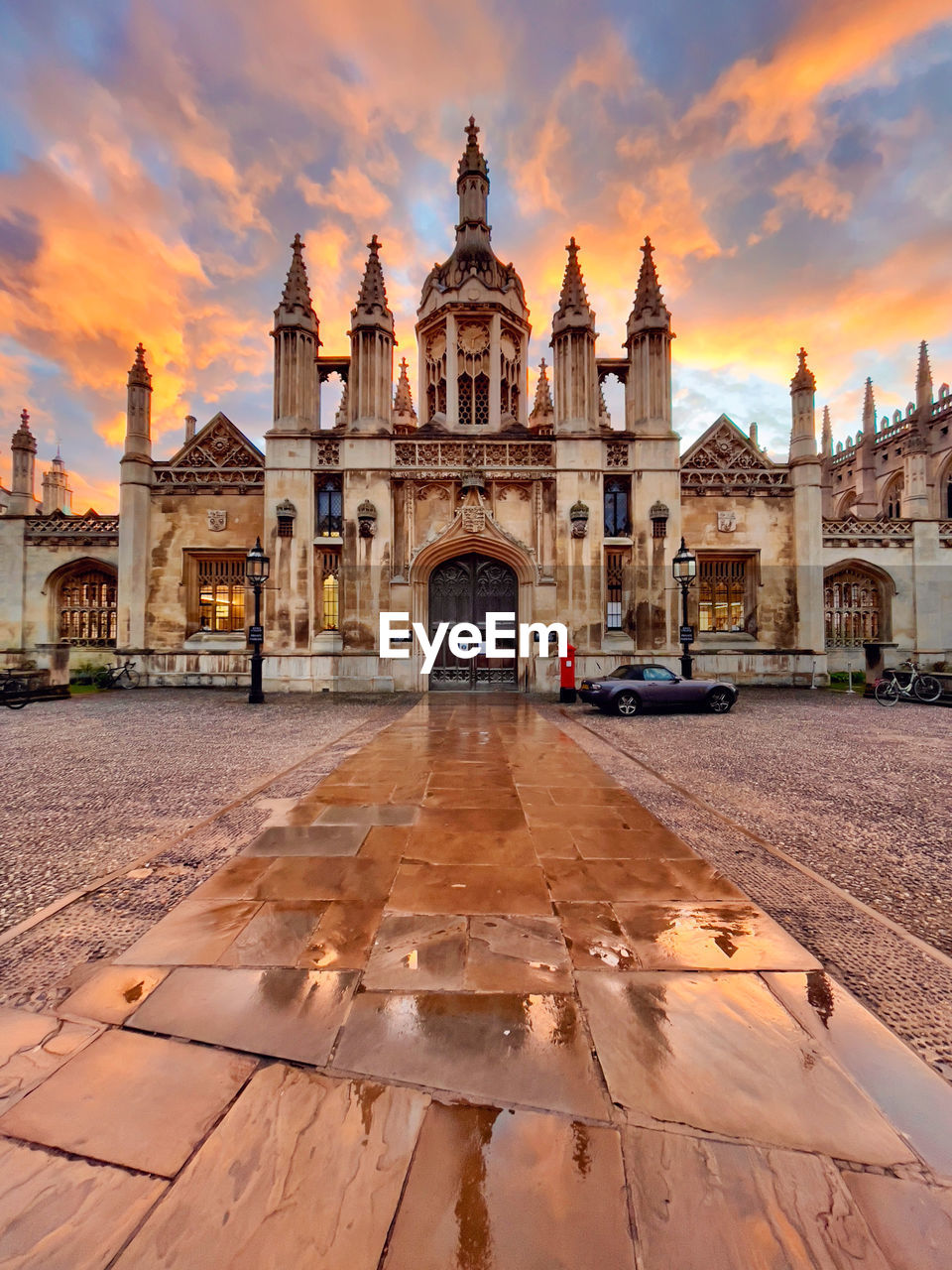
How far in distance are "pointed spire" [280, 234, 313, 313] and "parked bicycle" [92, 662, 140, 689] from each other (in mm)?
12634

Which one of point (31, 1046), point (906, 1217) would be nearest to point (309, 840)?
point (31, 1046)

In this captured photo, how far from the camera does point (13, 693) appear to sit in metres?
12.3

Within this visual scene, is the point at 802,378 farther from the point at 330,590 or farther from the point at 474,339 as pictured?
the point at 330,590

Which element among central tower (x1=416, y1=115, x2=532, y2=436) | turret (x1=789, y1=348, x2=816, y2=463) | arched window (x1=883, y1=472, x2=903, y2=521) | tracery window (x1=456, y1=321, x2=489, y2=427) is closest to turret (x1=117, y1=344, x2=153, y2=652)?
central tower (x1=416, y1=115, x2=532, y2=436)

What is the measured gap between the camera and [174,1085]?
1701 millimetres

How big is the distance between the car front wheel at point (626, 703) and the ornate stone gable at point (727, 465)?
9631mm

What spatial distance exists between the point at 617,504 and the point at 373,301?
10160 mm

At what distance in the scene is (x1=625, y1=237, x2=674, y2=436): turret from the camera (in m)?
16.0

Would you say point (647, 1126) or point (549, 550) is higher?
point (549, 550)

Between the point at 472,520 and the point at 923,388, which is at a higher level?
the point at 923,388

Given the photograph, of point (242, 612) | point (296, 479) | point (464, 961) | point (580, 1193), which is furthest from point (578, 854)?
point (242, 612)

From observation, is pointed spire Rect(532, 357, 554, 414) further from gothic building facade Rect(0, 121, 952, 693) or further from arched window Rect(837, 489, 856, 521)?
arched window Rect(837, 489, 856, 521)

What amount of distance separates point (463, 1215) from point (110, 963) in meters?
2.06

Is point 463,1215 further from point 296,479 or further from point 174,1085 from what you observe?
point 296,479
